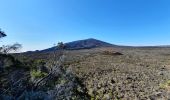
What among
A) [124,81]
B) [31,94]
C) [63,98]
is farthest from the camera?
[124,81]

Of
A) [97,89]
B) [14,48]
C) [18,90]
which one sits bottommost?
[97,89]

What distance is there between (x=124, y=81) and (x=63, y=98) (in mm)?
11356

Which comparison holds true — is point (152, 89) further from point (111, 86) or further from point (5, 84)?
point (5, 84)

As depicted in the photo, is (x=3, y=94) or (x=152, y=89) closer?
(x=3, y=94)

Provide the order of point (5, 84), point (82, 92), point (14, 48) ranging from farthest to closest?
A: point (82, 92)
point (14, 48)
point (5, 84)

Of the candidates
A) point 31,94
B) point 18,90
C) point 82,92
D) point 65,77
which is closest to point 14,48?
point 18,90

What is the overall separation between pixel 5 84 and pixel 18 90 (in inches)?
55.1

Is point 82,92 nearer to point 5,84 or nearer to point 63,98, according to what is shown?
point 63,98

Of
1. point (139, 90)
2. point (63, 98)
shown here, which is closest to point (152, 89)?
point (139, 90)

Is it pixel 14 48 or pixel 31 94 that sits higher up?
pixel 14 48

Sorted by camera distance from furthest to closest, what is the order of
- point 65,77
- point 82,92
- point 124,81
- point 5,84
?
point 124,81, point 82,92, point 65,77, point 5,84

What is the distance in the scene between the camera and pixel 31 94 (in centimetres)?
890

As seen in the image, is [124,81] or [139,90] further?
[124,81]

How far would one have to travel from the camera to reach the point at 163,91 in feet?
60.9
